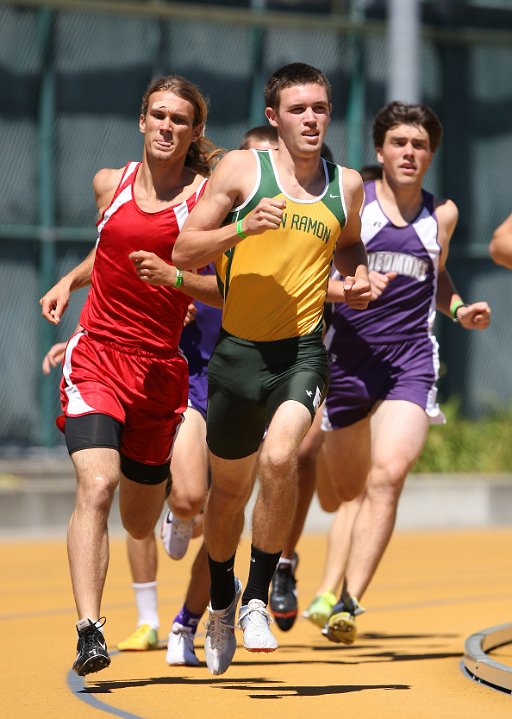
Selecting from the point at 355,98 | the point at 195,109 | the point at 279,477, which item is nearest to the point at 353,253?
the point at 195,109

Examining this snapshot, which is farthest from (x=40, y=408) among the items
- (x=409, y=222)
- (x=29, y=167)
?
(x=409, y=222)

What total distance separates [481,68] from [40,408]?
26.4 ft

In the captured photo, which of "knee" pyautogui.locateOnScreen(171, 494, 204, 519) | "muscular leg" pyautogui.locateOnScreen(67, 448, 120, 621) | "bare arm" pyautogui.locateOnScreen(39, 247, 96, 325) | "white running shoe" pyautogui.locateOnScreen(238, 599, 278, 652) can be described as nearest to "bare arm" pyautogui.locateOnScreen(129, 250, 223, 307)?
"bare arm" pyautogui.locateOnScreen(39, 247, 96, 325)

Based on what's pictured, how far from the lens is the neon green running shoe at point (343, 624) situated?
8.31 meters

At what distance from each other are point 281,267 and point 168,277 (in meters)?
0.49

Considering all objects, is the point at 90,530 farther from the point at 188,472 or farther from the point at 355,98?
the point at 355,98

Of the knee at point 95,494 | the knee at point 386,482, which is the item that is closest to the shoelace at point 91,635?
the knee at point 95,494

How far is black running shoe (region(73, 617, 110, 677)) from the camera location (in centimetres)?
675

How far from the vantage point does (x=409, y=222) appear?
931 centimetres

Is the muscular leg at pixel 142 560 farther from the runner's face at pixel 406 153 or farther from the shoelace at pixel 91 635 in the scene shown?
the runner's face at pixel 406 153

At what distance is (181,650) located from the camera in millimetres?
8219

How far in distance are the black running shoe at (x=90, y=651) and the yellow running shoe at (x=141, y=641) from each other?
6.33 ft

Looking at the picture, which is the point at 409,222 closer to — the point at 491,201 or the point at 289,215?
the point at 289,215

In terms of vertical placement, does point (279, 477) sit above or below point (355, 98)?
below
